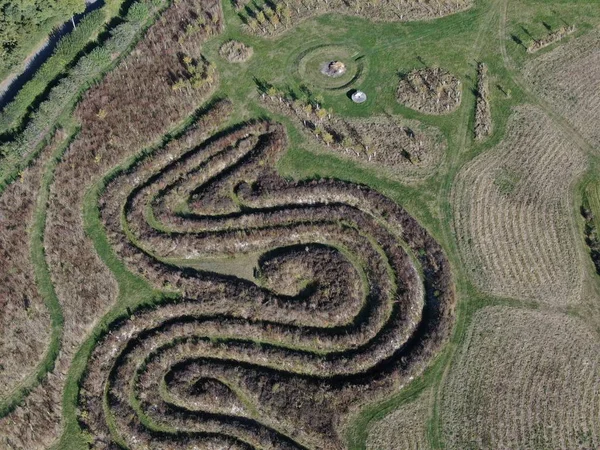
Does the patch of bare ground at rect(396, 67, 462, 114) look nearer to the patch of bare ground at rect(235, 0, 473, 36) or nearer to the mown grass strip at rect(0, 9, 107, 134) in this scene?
the patch of bare ground at rect(235, 0, 473, 36)

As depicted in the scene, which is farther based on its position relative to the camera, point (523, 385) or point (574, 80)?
point (574, 80)

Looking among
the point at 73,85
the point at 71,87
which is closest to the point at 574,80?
the point at 73,85

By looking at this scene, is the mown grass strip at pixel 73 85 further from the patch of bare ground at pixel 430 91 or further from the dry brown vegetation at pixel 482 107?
the dry brown vegetation at pixel 482 107

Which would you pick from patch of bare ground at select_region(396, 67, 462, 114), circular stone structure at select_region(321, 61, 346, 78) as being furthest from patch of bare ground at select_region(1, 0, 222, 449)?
patch of bare ground at select_region(396, 67, 462, 114)

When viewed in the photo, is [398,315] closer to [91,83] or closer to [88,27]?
[91,83]

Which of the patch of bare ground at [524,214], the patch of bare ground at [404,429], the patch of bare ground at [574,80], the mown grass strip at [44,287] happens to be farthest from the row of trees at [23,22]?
the patch of bare ground at [404,429]

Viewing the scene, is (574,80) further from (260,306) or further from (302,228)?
(260,306)

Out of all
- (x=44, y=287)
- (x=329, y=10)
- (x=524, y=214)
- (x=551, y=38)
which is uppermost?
(x=551, y=38)
